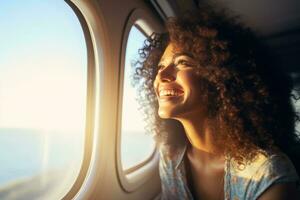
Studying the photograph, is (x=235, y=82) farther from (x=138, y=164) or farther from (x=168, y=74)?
(x=138, y=164)

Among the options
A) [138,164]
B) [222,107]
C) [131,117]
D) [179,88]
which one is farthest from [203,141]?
[138,164]

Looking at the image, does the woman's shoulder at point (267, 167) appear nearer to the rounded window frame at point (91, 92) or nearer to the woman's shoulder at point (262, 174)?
the woman's shoulder at point (262, 174)

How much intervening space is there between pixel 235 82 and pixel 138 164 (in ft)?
3.18

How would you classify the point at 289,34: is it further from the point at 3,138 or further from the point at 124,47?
the point at 3,138

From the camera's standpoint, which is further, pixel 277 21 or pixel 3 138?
pixel 277 21

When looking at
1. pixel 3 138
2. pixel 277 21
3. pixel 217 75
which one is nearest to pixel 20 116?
pixel 3 138

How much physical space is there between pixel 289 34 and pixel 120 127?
8.48 ft

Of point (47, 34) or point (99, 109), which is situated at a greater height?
point (47, 34)

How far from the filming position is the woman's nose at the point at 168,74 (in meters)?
1.10

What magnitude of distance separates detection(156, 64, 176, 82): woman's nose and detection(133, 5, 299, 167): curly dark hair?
4.1 inches

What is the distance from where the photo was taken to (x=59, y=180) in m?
1.10

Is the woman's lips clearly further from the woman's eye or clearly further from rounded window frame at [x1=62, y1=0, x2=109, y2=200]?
rounded window frame at [x1=62, y1=0, x2=109, y2=200]

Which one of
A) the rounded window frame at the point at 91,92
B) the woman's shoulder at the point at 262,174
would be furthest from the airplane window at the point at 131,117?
the woman's shoulder at the point at 262,174

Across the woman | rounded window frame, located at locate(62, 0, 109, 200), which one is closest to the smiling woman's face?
the woman
